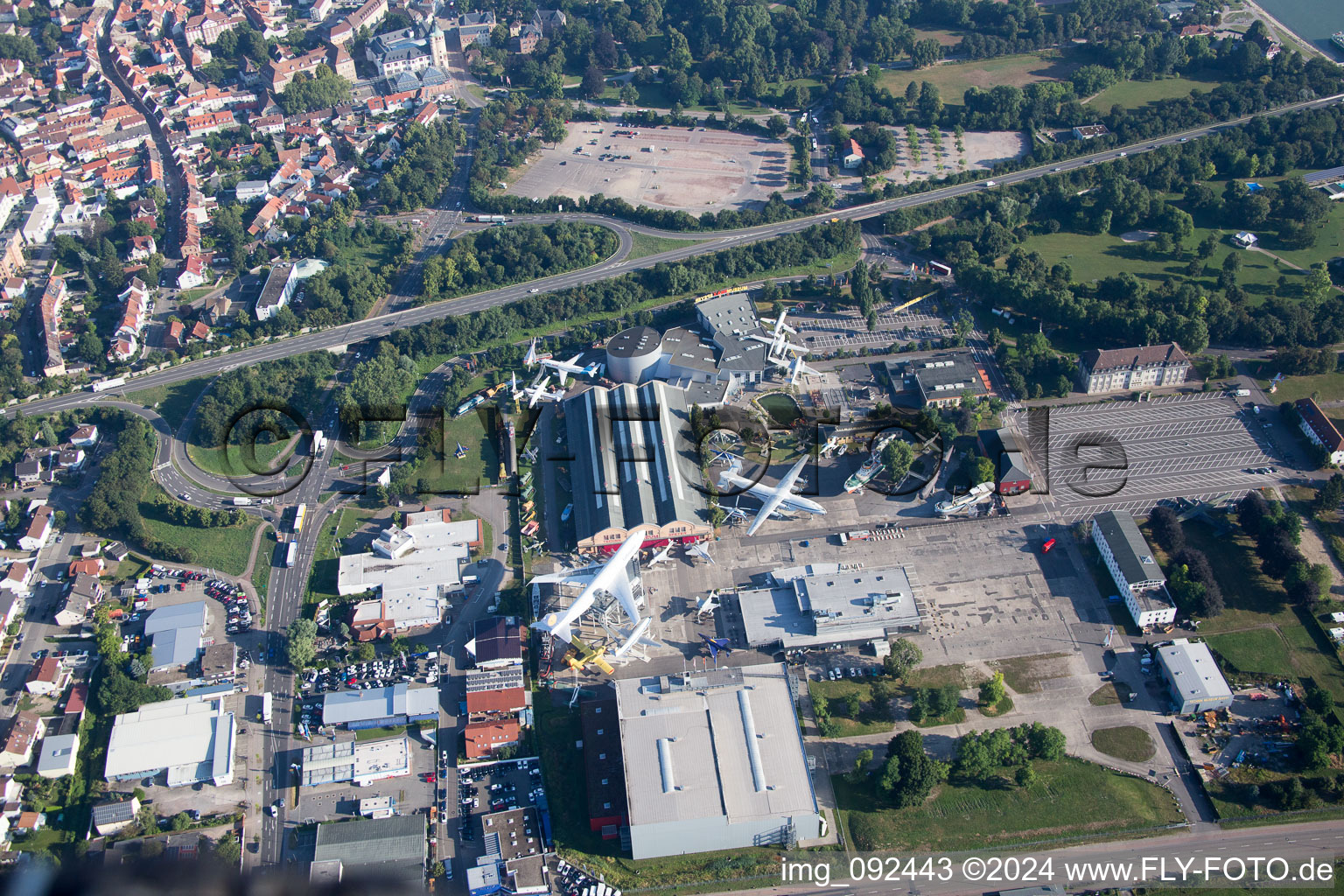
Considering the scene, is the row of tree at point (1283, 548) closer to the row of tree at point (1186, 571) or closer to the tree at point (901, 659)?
the row of tree at point (1186, 571)

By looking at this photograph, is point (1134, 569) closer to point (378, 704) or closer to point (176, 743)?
point (378, 704)

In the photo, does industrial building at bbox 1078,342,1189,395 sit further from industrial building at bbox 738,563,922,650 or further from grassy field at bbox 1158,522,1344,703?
industrial building at bbox 738,563,922,650

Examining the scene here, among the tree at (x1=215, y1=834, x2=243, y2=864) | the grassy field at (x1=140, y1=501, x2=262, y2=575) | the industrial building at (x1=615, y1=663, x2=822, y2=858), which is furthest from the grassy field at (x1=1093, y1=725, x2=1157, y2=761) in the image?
the grassy field at (x1=140, y1=501, x2=262, y2=575)

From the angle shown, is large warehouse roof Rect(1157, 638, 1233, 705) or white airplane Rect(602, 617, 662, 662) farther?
white airplane Rect(602, 617, 662, 662)

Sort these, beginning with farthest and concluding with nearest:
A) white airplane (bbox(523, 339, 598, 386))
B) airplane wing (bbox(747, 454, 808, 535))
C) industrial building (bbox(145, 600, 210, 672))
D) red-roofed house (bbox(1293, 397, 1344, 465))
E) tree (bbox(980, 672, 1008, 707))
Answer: white airplane (bbox(523, 339, 598, 386))
red-roofed house (bbox(1293, 397, 1344, 465))
airplane wing (bbox(747, 454, 808, 535))
industrial building (bbox(145, 600, 210, 672))
tree (bbox(980, 672, 1008, 707))

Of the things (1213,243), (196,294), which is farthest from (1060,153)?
(196,294)

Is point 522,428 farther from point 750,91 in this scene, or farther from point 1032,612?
point 750,91

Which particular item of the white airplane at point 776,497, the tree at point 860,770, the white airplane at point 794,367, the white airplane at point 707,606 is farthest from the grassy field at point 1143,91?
the tree at point 860,770
